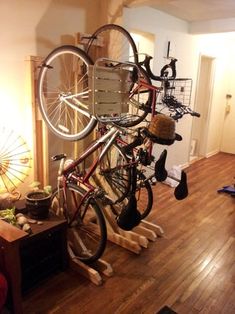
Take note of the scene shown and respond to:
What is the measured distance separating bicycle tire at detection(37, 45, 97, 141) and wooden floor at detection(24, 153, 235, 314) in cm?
112

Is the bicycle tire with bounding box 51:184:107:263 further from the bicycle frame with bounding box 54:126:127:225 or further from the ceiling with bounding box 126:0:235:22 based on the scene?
the ceiling with bounding box 126:0:235:22

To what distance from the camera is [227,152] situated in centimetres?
614

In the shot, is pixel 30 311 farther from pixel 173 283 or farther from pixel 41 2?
pixel 41 2

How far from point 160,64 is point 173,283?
2.78 metres

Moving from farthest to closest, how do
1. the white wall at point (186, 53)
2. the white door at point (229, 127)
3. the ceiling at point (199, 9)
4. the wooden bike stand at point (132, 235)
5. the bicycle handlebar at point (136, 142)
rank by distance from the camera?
1. the white door at point (229, 127)
2. the white wall at point (186, 53)
3. the ceiling at point (199, 9)
4. the wooden bike stand at point (132, 235)
5. the bicycle handlebar at point (136, 142)

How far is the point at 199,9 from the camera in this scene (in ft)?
11.0

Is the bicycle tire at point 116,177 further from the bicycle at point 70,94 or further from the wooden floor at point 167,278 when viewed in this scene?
the wooden floor at point 167,278

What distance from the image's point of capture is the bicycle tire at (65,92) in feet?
7.04

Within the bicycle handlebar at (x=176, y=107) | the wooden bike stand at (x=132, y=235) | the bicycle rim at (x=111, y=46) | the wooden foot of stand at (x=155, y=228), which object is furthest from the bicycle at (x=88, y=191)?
the bicycle rim at (x=111, y=46)

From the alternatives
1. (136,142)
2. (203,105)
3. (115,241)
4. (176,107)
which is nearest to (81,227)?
(115,241)

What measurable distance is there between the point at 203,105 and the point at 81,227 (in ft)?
12.7

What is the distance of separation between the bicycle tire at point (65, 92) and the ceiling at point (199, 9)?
3.58 feet

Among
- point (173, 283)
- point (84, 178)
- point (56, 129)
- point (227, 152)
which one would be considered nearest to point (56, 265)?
point (84, 178)

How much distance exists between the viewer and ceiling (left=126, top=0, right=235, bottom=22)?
3015mm
